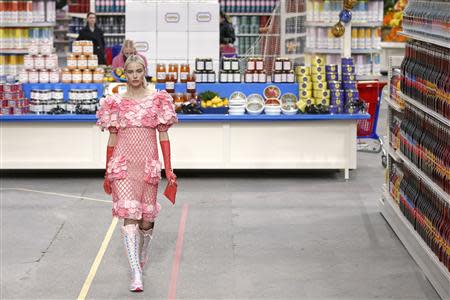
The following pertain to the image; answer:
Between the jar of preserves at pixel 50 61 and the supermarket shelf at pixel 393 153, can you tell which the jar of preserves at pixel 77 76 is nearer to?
the jar of preserves at pixel 50 61

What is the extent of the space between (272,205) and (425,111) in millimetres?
3112

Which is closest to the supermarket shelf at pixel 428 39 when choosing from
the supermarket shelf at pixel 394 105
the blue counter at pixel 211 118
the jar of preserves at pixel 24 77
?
the supermarket shelf at pixel 394 105

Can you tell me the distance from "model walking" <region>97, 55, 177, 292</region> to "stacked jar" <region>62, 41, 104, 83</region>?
5348 millimetres

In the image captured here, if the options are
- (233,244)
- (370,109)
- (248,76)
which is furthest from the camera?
(370,109)

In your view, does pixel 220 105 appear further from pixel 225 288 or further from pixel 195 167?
pixel 225 288

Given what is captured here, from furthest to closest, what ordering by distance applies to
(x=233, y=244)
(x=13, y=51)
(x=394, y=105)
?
(x=13, y=51) < (x=394, y=105) < (x=233, y=244)

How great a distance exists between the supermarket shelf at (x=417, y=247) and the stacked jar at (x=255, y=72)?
2930mm

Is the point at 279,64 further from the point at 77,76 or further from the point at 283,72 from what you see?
the point at 77,76

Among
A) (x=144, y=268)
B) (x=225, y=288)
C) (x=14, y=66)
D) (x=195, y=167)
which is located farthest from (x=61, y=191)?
(x=14, y=66)

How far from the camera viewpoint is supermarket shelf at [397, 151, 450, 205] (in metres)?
7.69

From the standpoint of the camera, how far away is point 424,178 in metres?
8.45

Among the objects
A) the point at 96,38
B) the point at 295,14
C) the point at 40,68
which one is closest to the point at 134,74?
the point at 40,68

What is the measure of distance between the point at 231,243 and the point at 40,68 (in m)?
4.76

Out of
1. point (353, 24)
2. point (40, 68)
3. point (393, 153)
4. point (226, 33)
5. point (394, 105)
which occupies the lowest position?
point (393, 153)
